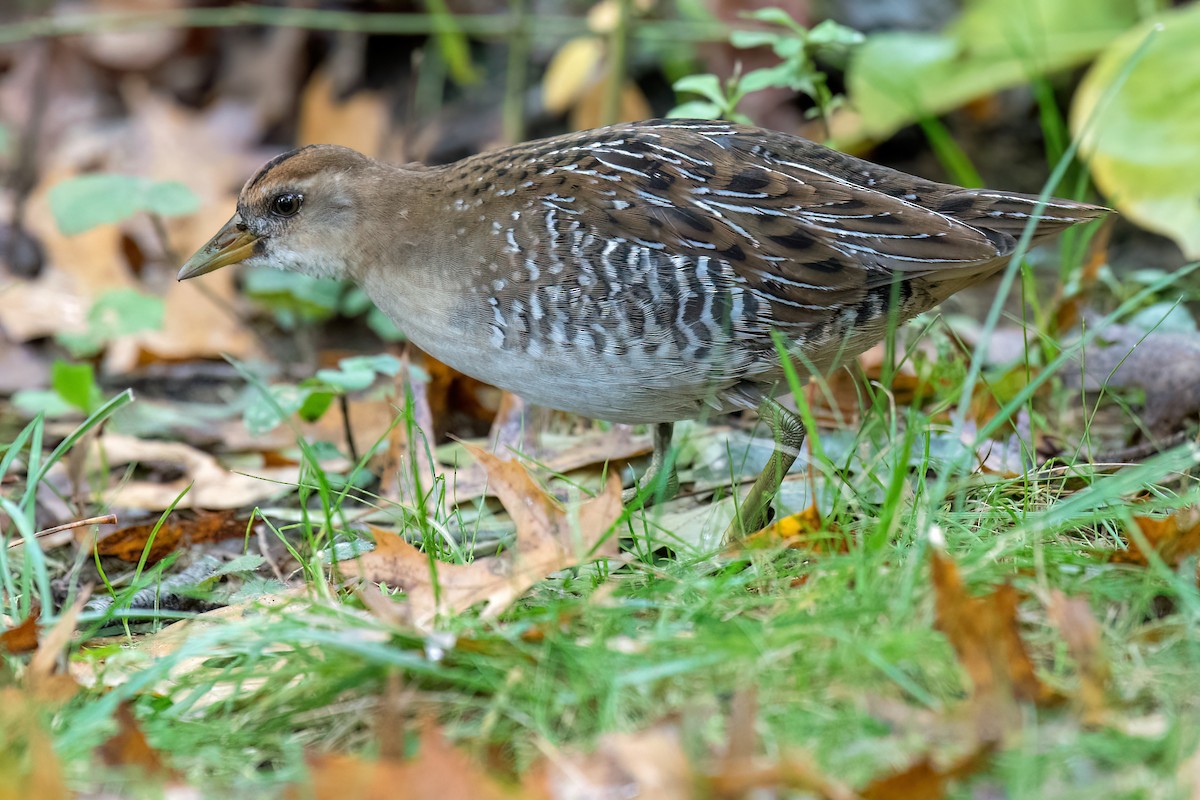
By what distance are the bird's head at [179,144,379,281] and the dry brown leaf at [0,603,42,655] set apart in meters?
1.56

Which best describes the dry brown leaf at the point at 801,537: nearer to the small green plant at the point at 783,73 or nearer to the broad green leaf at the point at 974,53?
the small green plant at the point at 783,73

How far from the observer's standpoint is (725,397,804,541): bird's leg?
3.35 metres

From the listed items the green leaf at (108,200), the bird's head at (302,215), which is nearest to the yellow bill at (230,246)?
the bird's head at (302,215)

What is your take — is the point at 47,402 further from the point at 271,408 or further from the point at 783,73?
the point at 783,73

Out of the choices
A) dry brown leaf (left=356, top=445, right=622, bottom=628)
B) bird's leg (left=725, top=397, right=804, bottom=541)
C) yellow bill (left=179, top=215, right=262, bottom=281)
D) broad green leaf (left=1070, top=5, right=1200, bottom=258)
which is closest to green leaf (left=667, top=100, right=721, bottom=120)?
bird's leg (left=725, top=397, right=804, bottom=541)

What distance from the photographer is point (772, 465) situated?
3479 mm

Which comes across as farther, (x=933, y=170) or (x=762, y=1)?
(x=933, y=170)

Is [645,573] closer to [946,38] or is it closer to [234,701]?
[234,701]

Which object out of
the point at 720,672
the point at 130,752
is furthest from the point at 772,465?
the point at 130,752

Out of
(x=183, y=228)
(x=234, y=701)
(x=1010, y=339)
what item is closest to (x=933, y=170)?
(x=1010, y=339)

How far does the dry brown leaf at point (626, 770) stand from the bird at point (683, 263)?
4.01 ft

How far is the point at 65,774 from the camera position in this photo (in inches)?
85.7

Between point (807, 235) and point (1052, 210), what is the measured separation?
640 mm

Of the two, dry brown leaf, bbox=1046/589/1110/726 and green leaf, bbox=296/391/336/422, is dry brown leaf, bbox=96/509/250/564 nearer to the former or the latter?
green leaf, bbox=296/391/336/422
